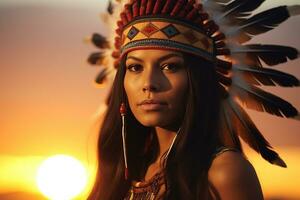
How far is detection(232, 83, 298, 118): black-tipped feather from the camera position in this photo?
4.14 ft

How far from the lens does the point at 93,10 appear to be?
5.89ft

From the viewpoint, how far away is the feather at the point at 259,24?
1251mm

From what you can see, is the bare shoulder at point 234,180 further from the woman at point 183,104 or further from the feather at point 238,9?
the feather at point 238,9

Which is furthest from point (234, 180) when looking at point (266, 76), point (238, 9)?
point (238, 9)

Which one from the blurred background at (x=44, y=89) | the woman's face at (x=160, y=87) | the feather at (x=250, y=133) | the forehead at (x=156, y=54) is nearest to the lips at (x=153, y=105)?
the woman's face at (x=160, y=87)

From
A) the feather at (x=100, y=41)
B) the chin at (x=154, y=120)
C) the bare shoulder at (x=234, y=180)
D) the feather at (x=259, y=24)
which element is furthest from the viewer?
the feather at (x=100, y=41)

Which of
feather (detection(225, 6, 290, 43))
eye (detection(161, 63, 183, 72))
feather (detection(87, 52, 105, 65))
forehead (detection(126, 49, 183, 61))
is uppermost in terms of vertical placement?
feather (detection(87, 52, 105, 65))

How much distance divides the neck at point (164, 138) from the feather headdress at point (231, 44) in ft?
0.51

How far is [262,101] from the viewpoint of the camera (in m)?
1.29

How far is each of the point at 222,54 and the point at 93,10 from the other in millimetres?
722

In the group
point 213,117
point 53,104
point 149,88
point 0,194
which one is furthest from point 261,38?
point 0,194

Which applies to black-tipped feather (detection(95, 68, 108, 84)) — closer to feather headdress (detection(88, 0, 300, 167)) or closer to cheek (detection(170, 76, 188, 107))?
feather headdress (detection(88, 0, 300, 167))

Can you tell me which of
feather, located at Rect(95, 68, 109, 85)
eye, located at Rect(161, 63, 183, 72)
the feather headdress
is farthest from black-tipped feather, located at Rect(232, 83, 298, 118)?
feather, located at Rect(95, 68, 109, 85)

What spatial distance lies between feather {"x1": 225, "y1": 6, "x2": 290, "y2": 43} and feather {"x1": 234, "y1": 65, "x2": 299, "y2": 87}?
9cm
